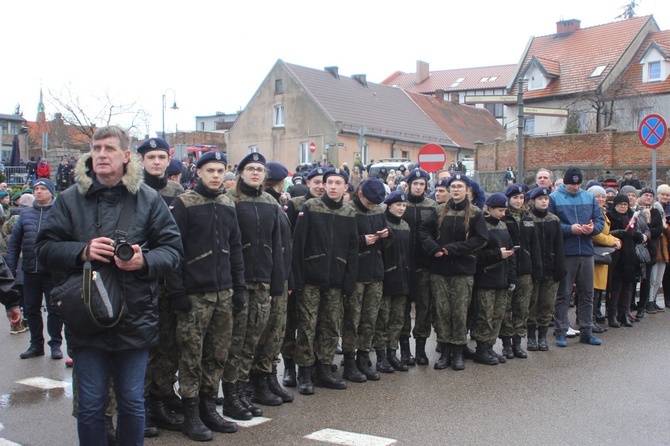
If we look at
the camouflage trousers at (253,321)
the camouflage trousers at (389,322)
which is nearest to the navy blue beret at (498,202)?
the camouflage trousers at (389,322)

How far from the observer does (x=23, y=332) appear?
34.1 ft

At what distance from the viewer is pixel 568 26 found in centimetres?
4950

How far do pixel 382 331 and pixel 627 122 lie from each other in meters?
35.9

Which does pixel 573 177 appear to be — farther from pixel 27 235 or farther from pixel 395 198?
pixel 27 235

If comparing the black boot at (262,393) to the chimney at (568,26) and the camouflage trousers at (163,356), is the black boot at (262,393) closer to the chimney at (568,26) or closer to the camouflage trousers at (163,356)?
the camouflage trousers at (163,356)

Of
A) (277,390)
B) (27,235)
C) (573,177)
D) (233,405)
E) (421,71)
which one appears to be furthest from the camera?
(421,71)

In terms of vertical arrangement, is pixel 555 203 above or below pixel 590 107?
below

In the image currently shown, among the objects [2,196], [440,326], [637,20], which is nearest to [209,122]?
[637,20]

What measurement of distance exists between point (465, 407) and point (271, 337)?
1968 millimetres

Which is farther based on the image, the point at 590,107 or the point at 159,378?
the point at 590,107

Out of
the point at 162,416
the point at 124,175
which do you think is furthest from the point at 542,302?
the point at 124,175

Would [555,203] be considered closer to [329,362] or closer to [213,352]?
[329,362]

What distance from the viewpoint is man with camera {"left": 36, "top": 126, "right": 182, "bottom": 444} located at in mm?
4309

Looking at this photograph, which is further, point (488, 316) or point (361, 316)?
point (488, 316)
